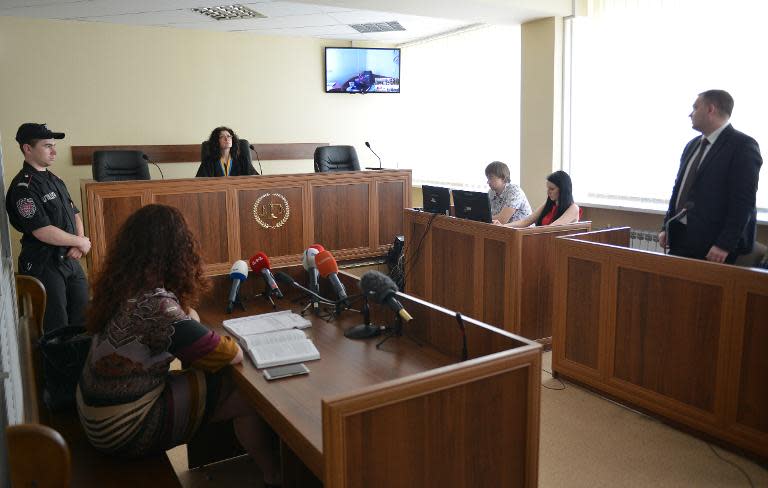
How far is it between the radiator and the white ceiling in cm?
202

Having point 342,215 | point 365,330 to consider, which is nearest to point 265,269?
point 365,330

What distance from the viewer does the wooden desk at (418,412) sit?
1493 mm

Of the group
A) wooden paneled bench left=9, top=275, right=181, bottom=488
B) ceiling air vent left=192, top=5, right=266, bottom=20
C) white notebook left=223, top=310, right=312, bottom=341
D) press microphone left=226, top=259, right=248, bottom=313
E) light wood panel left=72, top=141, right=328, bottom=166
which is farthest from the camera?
light wood panel left=72, top=141, right=328, bottom=166

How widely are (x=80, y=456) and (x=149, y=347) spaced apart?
1.47ft

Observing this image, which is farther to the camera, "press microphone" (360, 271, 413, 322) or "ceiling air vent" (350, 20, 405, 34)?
"ceiling air vent" (350, 20, 405, 34)

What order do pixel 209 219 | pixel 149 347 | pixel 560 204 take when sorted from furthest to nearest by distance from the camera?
pixel 209 219
pixel 560 204
pixel 149 347

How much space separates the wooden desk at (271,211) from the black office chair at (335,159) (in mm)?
643

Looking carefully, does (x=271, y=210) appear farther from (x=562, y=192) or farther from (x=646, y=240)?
(x=646, y=240)

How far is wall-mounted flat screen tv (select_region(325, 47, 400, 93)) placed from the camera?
322 inches

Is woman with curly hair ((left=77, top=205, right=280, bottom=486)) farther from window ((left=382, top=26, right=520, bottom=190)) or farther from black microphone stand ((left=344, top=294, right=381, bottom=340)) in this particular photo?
window ((left=382, top=26, right=520, bottom=190))

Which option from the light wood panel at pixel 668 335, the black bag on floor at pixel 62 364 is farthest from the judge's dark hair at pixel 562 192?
the black bag on floor at pixel 62 364

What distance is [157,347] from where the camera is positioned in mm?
1976

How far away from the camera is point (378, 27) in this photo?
24.7 feet

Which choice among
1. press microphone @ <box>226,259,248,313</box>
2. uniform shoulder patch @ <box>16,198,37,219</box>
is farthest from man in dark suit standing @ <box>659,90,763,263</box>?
uniform shoulder patch @ <box>16,198,37,219</box>
